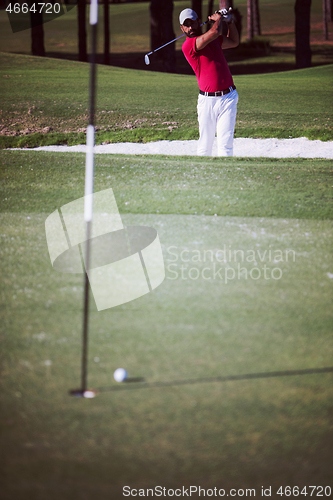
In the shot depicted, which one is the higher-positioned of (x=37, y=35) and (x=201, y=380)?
(x=37, y=35)

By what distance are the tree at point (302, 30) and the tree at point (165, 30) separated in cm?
439

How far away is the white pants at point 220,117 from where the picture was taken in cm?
670

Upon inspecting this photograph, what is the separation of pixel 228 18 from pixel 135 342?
507cm

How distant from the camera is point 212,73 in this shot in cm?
661

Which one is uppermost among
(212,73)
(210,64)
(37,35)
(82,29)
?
(82,29)

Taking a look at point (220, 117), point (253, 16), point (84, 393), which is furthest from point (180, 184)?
point (253, 16)

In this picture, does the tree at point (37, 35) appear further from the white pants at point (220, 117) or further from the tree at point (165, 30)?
the white pants at point (220, 117)

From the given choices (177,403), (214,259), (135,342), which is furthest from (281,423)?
(214,259)

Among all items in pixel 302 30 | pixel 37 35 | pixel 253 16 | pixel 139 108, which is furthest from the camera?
pixel 253 16

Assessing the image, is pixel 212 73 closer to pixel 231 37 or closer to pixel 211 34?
pixel 231 37

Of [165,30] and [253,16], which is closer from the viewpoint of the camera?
[165,30]

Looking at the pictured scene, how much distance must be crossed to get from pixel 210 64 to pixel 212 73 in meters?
0.12

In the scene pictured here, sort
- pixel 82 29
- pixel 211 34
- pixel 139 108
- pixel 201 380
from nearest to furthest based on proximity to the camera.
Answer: pixel 201 380 → pixel 211 34 → pixel 139 108 → pixel 82 29

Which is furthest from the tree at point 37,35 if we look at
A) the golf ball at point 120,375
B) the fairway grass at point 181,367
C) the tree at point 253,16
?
the golf ball at point 120,375
